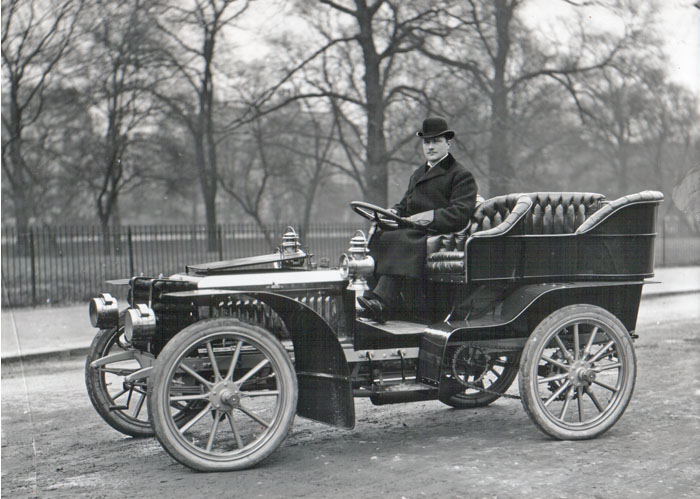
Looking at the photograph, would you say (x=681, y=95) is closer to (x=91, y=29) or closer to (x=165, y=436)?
(x=91, y=29)

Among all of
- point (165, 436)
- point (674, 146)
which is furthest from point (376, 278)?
point (674, 146)

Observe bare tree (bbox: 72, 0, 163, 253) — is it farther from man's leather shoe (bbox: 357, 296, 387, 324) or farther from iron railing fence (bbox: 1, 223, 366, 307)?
man's leather shoe (bbox: 357, 296, 387, 324)

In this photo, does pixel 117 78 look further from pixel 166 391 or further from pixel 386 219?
pixel 166 391

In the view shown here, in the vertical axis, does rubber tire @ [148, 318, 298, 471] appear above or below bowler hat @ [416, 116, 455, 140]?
below

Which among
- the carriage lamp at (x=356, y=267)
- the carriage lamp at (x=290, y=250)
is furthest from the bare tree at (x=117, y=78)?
the carriage lamp at (x=356, y=267)

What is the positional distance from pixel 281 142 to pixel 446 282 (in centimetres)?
1411

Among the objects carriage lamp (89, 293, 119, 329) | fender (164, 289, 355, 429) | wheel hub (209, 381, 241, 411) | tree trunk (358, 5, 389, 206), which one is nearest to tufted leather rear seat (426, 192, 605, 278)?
A: fender (164, 289, 355, 429)

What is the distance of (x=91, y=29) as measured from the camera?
643 inches

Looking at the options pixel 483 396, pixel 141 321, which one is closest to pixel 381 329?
pixel 141 321

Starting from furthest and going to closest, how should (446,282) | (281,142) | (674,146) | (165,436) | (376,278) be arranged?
(674,146), (281,142), (376,278), (446,282), (165,436)

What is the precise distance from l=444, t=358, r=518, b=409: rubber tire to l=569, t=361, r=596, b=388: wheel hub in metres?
0.87

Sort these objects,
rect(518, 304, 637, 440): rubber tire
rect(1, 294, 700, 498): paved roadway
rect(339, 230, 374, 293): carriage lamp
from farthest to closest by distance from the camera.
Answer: rect(518, 304, 637, 440): rubber tire < rect(339, 230, 374, 293): carriage lamp < rect(1, 294, 700, 498): paved roadway

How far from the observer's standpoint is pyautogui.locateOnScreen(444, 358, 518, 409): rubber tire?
5.65 metres

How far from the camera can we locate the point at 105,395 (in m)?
4.79
